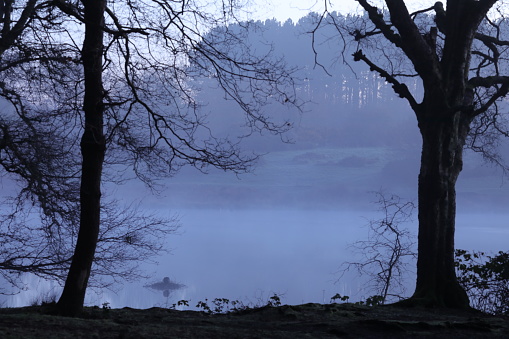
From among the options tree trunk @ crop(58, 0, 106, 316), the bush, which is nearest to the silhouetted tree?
A: the bush

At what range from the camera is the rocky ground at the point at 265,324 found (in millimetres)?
6074

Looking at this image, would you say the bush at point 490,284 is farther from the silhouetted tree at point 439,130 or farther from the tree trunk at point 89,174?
the tree trunk at point 89,174

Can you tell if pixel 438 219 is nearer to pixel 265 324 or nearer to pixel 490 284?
pixel 490 284

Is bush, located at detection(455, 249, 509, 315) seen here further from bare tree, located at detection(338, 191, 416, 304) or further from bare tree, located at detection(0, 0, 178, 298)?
bare tree, located at detection(0, 0, 178, 298)

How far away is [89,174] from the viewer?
337 inches

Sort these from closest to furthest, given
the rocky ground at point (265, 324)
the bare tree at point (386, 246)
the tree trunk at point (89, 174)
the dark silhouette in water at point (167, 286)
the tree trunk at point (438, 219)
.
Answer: the rocky ground at point (265, 324)
the tree trunk at point (89, 174)
the tree trunk at point (438, 219)
the bare tree at point (386, 246)
the dark silhouette in water at point (167, 286)

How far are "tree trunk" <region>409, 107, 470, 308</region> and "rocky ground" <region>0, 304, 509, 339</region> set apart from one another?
586 millimetres

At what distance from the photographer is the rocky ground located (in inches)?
239

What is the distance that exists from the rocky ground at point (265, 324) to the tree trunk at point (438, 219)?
1.92 ft

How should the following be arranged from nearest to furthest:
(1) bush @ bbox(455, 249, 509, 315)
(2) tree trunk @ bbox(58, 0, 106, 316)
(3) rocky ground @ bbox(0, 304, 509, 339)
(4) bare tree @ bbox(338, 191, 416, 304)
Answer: (3) rocky ground @ bbox(0, 304, 509, 339) → (2) tree trunk @ bbox(58, 0, 106, 316) → (1) bush @ bbox(455, 249, 509, 315) → (4) bare tree @ bbox(338, 191, 416, 304)

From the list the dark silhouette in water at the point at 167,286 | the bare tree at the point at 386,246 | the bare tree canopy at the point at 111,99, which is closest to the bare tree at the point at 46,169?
the bare tree canopy at the point at 111,99

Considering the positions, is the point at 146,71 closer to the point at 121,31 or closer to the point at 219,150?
the point at 121,31

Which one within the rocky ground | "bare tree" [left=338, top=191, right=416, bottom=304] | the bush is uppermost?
"bare tree" [left=338, top=191, right=416, bottom=304]

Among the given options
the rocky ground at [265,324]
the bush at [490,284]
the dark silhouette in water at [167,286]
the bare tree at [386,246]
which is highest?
the dark silhouette in water at [167,286]
